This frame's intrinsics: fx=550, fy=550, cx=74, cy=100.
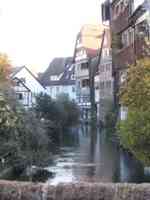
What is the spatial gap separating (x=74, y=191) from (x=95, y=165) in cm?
2123

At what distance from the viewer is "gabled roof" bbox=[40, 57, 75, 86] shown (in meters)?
96.7

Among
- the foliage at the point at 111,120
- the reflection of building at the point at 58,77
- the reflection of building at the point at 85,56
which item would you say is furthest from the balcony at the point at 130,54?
the reflection of building at the point at 58,77

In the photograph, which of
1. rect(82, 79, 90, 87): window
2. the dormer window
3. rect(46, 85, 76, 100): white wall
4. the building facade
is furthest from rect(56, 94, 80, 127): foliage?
the dormer window

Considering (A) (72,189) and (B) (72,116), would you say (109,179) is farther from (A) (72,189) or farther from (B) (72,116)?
(B) (72,116)

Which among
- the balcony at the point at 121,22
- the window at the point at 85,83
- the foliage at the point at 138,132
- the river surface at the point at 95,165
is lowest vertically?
the river surface at the point at 95,165

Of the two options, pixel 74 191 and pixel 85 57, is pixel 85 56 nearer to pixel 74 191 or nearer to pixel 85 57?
pixel 85 57

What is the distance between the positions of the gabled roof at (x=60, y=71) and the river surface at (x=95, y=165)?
53.7 m

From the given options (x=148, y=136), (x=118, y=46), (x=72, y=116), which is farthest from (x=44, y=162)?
(x=72, y=116)

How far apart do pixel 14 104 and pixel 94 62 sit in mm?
53557

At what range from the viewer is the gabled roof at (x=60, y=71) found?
317ft

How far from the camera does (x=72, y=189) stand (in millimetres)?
7777

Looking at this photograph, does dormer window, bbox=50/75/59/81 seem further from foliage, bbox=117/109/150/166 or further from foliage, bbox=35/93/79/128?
foliage, bbox=117/109/150/166

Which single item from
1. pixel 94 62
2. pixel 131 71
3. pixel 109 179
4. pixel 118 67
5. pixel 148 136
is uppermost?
pixel 94 62

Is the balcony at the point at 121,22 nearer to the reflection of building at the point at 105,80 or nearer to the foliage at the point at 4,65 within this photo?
the foliage at the point at 4,65
